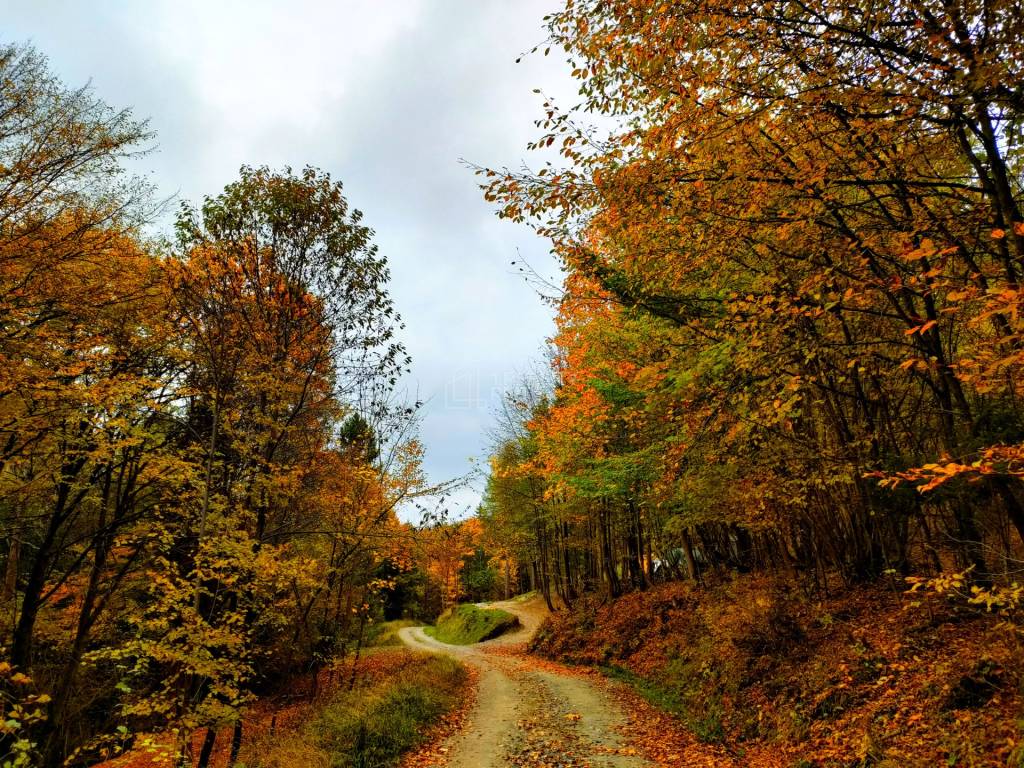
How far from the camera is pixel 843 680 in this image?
670 cm

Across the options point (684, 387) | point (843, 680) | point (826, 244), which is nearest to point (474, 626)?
point (843, 680)

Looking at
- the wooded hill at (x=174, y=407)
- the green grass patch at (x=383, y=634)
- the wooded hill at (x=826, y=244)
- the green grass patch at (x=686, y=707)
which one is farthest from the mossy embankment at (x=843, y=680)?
the green grass patch at (x=383, y=634)

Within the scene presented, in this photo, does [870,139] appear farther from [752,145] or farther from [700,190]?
[700,190]

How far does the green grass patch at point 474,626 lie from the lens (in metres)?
24.6

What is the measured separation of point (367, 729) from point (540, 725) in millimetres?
3021

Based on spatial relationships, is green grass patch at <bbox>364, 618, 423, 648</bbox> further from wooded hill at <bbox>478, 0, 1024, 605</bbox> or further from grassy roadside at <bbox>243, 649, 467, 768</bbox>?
wooded hill at <bbox>478, 0, 1024, 605</bbox>

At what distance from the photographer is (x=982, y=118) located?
3.80 metres

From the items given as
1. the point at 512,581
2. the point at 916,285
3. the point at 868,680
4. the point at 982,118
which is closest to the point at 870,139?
the point at 982,118

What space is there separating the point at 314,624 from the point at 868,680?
42.4 ft

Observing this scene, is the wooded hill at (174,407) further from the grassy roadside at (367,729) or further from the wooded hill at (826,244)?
the wooded hill at (826,244)

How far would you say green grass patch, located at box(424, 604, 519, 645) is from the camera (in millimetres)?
24594

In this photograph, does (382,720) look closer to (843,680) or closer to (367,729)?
(367,729)

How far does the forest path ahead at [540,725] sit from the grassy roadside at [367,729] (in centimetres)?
74

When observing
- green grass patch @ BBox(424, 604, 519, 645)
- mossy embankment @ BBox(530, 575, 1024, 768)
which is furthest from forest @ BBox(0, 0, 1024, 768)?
green grass patch @ BBox(424, 604, 519, 645)
